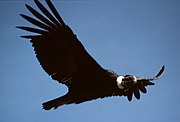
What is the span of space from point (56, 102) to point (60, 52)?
1.15 m

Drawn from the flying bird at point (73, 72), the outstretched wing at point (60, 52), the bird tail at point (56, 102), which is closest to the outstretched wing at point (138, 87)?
the flying bird at point (73, 72)

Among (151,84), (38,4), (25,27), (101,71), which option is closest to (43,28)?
(25,27)

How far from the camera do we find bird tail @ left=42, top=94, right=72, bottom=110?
9.34 m

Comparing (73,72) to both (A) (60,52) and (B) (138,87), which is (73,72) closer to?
(A) (60,52)

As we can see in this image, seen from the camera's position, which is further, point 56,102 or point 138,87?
point 138,87

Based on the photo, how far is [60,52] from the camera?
953cm

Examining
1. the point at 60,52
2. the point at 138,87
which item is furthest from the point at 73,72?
the point at 138,87

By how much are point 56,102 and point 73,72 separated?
32.0 inches

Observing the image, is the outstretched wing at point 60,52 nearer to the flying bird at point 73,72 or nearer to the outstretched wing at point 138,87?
the flying bird at point 73,72

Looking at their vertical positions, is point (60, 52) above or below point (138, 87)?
above

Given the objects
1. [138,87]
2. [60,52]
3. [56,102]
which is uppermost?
[60,52]

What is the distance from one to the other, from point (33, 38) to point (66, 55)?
858 millimetres

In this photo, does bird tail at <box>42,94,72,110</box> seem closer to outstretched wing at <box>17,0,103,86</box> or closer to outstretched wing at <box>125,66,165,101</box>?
outstretched wing at <box>17,0,103,86</box>

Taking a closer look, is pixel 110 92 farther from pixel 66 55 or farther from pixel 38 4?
pixel 38 4
